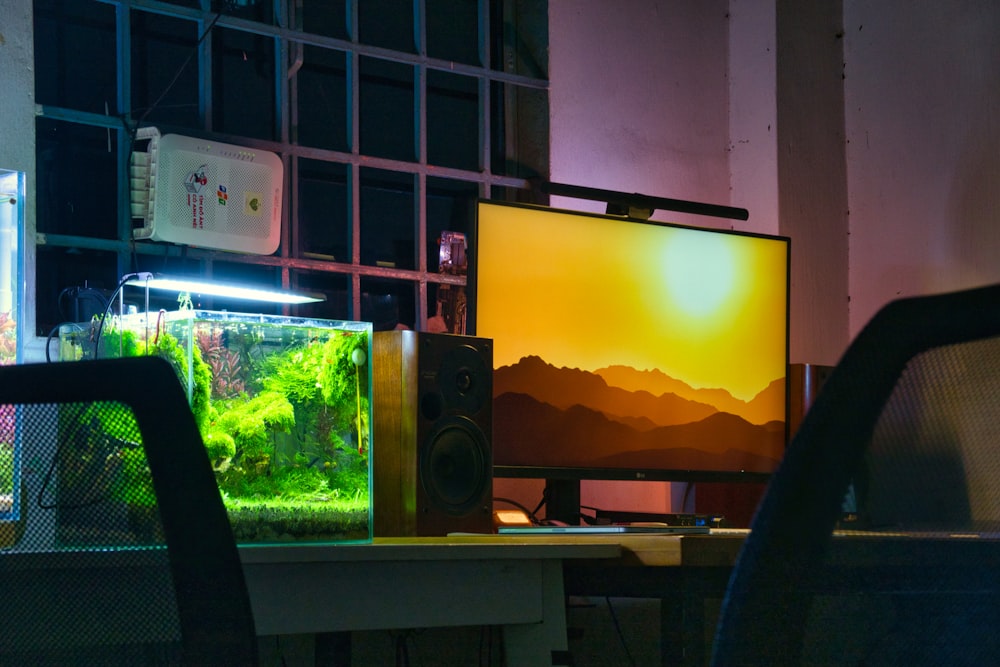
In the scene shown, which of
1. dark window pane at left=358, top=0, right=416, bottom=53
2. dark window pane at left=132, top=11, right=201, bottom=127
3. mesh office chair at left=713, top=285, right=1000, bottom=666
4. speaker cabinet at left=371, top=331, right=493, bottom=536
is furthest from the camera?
dark window pane at left=358, top=0, right=416, bottom=53

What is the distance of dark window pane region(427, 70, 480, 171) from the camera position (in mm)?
2809

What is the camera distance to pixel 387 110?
275 centimetres

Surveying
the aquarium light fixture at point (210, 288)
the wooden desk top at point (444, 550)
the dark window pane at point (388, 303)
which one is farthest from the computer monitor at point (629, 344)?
the dark window pane at point (388, 303)

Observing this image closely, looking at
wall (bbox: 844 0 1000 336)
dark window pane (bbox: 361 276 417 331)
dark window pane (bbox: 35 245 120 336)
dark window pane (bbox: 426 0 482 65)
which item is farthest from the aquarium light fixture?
wall (bbox: 844 0 1000 336)

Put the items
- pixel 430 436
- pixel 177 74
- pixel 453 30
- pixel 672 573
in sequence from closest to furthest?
1. pixel 672 573
2. pixel 430 436
3. pixel 177 74
4. pixel 453 30

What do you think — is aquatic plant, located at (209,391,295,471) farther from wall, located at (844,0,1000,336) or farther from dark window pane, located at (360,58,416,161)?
wall, located at (844,0,1000,336)

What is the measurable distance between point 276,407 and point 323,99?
1241 millimetres

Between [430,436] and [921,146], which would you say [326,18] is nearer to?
[430,436]

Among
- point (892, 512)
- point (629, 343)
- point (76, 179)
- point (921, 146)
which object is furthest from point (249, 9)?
point (892, 512)

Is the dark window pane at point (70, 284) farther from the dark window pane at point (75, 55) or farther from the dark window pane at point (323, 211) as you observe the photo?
the dark window pane at point (323, 211)

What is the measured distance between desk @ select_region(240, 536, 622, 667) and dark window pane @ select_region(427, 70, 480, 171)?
1.45m

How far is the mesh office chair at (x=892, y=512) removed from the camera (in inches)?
32.9

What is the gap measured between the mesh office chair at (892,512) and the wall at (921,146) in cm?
202

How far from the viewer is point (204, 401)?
5.01ft
